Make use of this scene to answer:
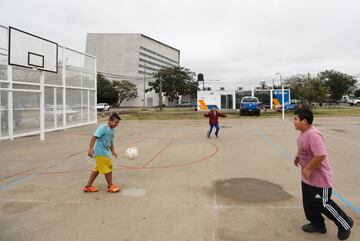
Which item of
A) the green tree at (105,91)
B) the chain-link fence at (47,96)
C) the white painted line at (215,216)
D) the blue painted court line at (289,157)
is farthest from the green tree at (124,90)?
the white painted line at (215,216)

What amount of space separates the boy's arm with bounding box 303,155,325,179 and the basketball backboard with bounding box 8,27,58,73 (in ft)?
37.5

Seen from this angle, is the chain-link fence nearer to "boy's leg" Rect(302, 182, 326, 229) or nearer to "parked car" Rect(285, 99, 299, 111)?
"boy's leg" Rect(302, 182, 326, 229)

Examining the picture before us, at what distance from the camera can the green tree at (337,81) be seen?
6862cm

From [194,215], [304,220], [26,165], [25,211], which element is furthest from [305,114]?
[26,165]

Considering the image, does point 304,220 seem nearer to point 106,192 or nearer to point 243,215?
point 243,215

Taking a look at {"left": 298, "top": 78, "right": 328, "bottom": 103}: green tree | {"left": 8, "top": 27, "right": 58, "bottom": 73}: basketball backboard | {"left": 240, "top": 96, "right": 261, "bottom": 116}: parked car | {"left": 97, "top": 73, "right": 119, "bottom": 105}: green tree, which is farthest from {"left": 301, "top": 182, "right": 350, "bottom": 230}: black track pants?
{"left": 97, "top": 73, "right": 119, "bottom": 105}: green tree

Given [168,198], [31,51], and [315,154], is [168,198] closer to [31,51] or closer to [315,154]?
[315,154]

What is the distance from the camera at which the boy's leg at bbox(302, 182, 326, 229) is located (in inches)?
128

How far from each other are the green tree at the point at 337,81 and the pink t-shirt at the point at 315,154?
73640 mm

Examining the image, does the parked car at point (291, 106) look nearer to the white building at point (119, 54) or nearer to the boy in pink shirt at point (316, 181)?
the boy in pink shirt at point (316, 181)

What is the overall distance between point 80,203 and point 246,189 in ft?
9.83

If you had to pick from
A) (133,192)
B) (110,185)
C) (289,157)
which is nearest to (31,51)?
(110,185)

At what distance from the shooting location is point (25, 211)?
13.8 feet

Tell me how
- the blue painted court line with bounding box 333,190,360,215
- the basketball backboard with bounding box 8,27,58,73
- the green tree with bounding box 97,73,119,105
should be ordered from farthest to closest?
the green tree with bounding box 97,73,119,105, the basketball backboard with bounding box 8,27,58,73, the blue painted court line with bounding box 333,190,360,215
